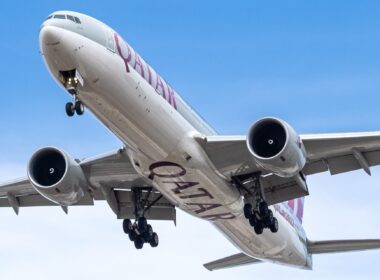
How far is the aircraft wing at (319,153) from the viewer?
2712cm

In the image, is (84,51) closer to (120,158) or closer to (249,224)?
(120,158)

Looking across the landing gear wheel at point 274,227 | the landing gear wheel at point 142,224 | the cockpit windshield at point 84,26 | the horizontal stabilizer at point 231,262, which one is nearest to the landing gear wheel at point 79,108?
the cockpit windshield at point 84,26

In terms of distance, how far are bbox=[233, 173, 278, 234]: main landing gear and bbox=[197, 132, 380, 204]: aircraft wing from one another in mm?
431

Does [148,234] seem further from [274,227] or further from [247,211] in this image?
[274,227]

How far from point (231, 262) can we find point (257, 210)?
6.84 meters

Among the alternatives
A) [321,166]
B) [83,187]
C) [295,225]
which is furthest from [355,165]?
[83,187]

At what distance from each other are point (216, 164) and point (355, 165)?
4.55 meters

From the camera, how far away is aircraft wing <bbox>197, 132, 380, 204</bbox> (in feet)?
89.0

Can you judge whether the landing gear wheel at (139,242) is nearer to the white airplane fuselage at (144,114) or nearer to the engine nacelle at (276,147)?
the white airplane fuselage at (144,114)

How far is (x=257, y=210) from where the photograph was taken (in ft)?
95.4

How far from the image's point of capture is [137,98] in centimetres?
2494

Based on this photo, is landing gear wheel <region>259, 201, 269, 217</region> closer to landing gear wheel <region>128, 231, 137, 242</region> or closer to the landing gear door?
landing gear wheel <region>128, 231, 137, 242</region>

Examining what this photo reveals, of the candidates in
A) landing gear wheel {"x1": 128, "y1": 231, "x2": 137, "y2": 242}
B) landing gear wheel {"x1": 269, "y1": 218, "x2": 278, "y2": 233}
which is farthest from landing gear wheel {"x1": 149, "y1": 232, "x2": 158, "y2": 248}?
landing gear wheel {"x1": 269, "y1": 218, "x2": 278, "y2": 233}

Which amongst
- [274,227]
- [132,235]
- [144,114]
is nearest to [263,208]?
[274,227]
